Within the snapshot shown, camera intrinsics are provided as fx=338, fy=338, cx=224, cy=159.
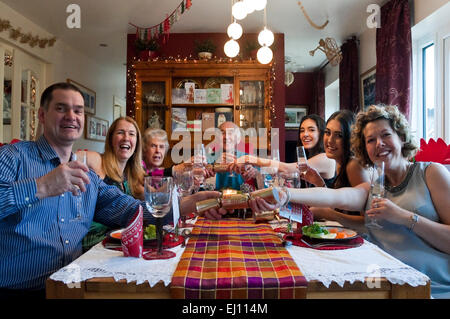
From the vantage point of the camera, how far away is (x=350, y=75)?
4.80m

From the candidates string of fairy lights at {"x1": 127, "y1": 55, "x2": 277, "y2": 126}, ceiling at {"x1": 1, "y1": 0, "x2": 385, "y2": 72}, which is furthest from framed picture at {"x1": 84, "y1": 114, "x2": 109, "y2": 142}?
string of fairy lights at {"x1": 127, "y1": 55, "x2": 277, "y2": 126}

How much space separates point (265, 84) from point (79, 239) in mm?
3409

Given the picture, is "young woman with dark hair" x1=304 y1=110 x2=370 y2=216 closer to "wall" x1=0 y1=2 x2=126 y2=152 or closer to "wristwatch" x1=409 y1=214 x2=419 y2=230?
"wristwatch" x1=409 y1=214 x2=419 y2=230

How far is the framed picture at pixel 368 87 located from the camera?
14.1 feet

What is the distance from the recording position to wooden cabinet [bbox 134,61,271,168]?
4320 mm

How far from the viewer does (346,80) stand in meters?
4.89

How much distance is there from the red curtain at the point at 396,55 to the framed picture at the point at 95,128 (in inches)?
178

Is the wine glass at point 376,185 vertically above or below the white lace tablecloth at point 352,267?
above

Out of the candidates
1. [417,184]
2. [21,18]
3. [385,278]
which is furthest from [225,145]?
[21,18]

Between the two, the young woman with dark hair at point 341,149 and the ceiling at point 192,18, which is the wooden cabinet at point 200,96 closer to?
the ceiling at point 192,18

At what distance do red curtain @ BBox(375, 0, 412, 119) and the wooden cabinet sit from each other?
1.34 m

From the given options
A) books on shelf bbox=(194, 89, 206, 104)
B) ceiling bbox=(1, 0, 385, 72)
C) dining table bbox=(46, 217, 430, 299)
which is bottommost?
dining table bbox=(46, 217, 430, 299)

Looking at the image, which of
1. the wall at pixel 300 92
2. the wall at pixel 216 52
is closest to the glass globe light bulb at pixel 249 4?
the wall at pixel 216 52

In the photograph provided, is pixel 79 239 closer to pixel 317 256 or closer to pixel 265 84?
pixel 317 256
